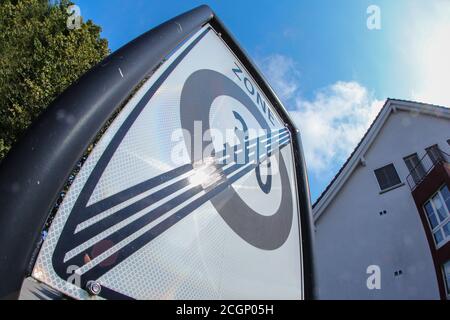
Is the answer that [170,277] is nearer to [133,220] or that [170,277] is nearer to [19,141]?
[133,220]

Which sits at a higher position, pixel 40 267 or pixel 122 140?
pixel 122 140

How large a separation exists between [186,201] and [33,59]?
24.0 ft

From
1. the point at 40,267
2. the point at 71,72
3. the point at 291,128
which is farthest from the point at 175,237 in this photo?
the point at 71,72

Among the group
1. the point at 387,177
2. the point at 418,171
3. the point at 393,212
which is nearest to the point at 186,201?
the point at 393,212

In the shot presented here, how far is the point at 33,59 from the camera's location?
7176mm

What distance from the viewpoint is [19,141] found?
893 millimetres

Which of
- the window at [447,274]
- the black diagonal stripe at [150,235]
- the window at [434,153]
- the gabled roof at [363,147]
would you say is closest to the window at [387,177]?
the gabled roof at [363,147]

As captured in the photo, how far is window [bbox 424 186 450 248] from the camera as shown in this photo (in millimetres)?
14584

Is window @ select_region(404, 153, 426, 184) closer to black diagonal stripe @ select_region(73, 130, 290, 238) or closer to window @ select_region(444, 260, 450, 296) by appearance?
window @ select_region(444, 260, 450, 296)

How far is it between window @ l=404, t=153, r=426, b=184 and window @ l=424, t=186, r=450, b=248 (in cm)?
154

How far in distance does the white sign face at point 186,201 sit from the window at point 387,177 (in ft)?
58.0

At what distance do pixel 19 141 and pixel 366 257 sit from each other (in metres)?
Result: 17.9
